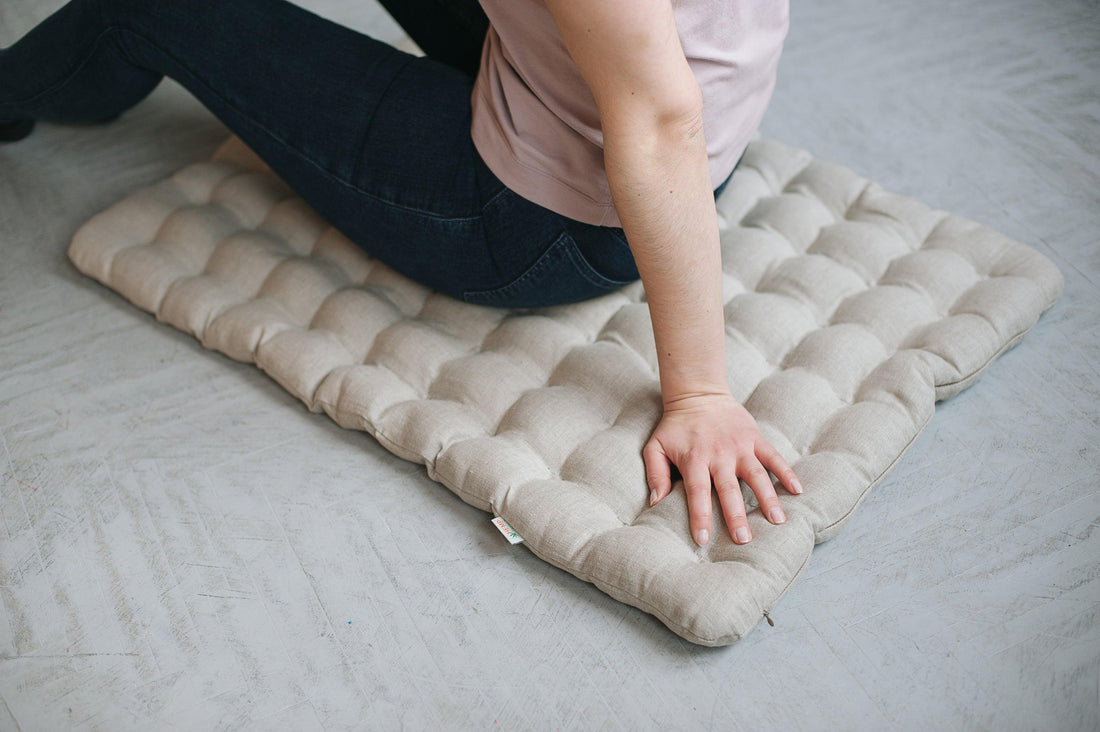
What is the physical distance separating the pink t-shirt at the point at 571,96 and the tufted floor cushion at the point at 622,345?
214 mm

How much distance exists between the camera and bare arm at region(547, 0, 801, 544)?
693mm

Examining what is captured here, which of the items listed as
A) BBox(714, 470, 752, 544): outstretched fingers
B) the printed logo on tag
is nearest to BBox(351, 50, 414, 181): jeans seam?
the printed logo on tag

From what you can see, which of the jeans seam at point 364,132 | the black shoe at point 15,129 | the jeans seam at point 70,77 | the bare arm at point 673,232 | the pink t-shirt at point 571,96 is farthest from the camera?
the black shoe at point 15,129

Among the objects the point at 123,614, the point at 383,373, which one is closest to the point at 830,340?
the point at 383,373

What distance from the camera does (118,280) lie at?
1.23 m

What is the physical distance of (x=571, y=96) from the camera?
2.76ft

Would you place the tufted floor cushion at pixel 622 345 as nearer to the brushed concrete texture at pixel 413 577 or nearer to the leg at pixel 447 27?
the brushed concrete texture at pixel 413 577

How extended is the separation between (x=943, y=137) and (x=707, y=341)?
85 centimetres

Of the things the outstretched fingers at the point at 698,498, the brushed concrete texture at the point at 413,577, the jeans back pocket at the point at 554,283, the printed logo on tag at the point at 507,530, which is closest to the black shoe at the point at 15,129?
the brushed concrete texture at the point at 413,577

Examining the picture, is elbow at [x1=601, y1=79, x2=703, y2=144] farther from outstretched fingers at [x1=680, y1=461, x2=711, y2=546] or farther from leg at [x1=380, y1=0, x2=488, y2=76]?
leg at [x1=380, y1=0, x2=488, y2=76]

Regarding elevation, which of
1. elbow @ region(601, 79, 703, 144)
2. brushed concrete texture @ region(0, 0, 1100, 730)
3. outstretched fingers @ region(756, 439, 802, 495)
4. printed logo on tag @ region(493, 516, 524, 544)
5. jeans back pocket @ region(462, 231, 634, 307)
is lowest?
brushed concrete texture @ region(0, 0, 1100, 730)

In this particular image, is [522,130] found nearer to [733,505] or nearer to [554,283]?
[554,283]

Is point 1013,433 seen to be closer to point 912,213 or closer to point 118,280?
point 912,213

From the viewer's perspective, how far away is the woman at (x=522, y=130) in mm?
773
